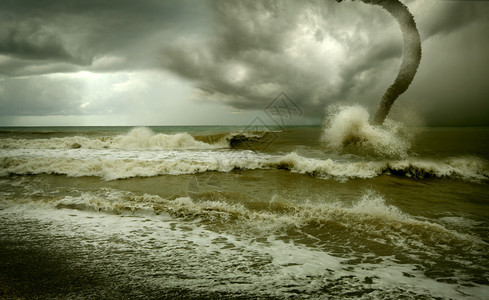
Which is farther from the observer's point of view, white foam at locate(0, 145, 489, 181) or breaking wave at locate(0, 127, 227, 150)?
breaking wave at locate(0, 127, 227, 150)

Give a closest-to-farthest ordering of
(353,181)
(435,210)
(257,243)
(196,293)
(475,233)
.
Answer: (196,293) < (257,243) < (475,233) < (435,210) < (353,181)

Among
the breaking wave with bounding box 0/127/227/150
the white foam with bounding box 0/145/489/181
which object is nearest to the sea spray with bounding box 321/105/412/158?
the white foam with bounding box 0/145/489/181

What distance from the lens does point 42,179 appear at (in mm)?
8703

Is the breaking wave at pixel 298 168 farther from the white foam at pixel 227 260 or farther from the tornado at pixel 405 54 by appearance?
the tornado at pixel 405 54

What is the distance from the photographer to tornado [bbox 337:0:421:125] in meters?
4.41

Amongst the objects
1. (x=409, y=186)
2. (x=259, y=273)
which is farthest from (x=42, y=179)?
(x=409, y=186)

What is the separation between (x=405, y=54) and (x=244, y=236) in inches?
169

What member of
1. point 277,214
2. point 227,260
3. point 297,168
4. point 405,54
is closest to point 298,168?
point 297,168

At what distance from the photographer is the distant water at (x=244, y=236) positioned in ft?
8.58

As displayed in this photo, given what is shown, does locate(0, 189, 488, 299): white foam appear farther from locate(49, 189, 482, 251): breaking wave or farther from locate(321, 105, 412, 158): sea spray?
locate(321, 105, 412, 158): sea spray

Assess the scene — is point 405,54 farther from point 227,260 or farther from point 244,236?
point 227,260

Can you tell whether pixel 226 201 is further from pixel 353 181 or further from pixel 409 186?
pixel 409 186

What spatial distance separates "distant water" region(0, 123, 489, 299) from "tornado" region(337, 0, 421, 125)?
2271mm

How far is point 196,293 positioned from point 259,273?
0.77 m
